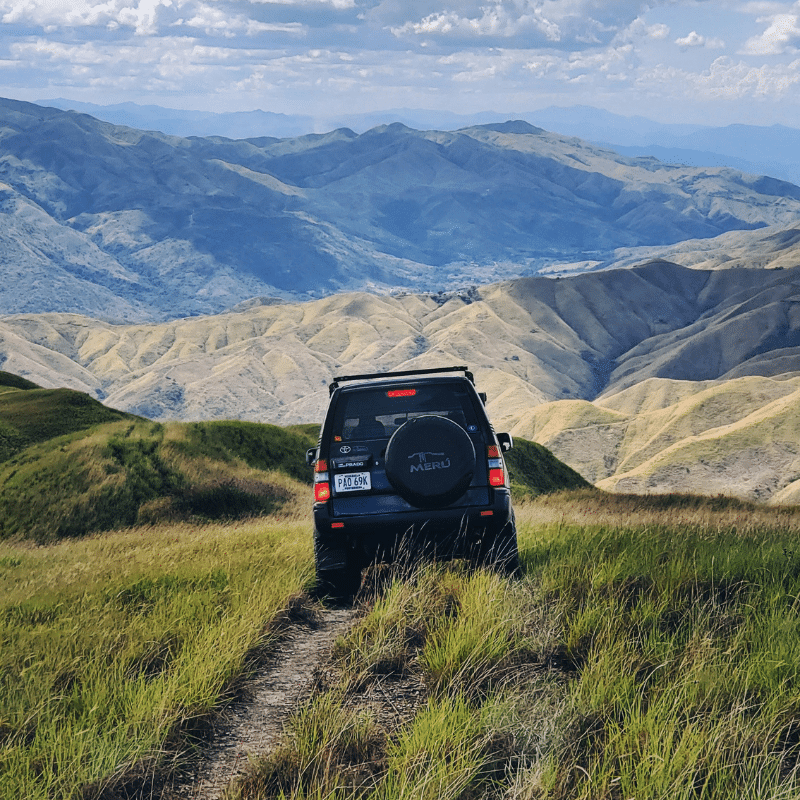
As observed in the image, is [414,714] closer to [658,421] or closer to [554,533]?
[554,533]

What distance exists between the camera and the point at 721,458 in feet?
374

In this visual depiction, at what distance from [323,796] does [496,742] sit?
38.4 inches

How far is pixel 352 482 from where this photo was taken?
7.92 meters

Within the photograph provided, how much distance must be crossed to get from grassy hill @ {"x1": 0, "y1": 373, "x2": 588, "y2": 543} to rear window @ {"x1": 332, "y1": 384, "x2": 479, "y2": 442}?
1535 centimetres

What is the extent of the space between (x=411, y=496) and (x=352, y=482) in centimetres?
63

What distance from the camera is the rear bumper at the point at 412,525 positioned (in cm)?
781

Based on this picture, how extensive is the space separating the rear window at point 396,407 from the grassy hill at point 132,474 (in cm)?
1535

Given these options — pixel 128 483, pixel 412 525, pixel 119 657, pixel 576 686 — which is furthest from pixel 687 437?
pixel 119 657

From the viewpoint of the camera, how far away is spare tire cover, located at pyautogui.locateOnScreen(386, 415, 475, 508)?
7.57 meters

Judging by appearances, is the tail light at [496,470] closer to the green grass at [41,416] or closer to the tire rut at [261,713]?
the tire rut at [261,713]

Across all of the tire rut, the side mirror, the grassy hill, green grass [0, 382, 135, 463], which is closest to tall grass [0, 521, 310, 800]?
the tire rut

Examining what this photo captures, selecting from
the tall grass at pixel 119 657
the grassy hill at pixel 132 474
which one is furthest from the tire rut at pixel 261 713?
the grassy hill at pixel 132 474

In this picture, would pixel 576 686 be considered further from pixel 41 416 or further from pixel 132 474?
pixel 41 416

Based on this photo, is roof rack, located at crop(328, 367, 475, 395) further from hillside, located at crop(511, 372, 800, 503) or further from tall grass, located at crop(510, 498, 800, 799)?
hillside, located at crop(511, 372, 800, 503)
